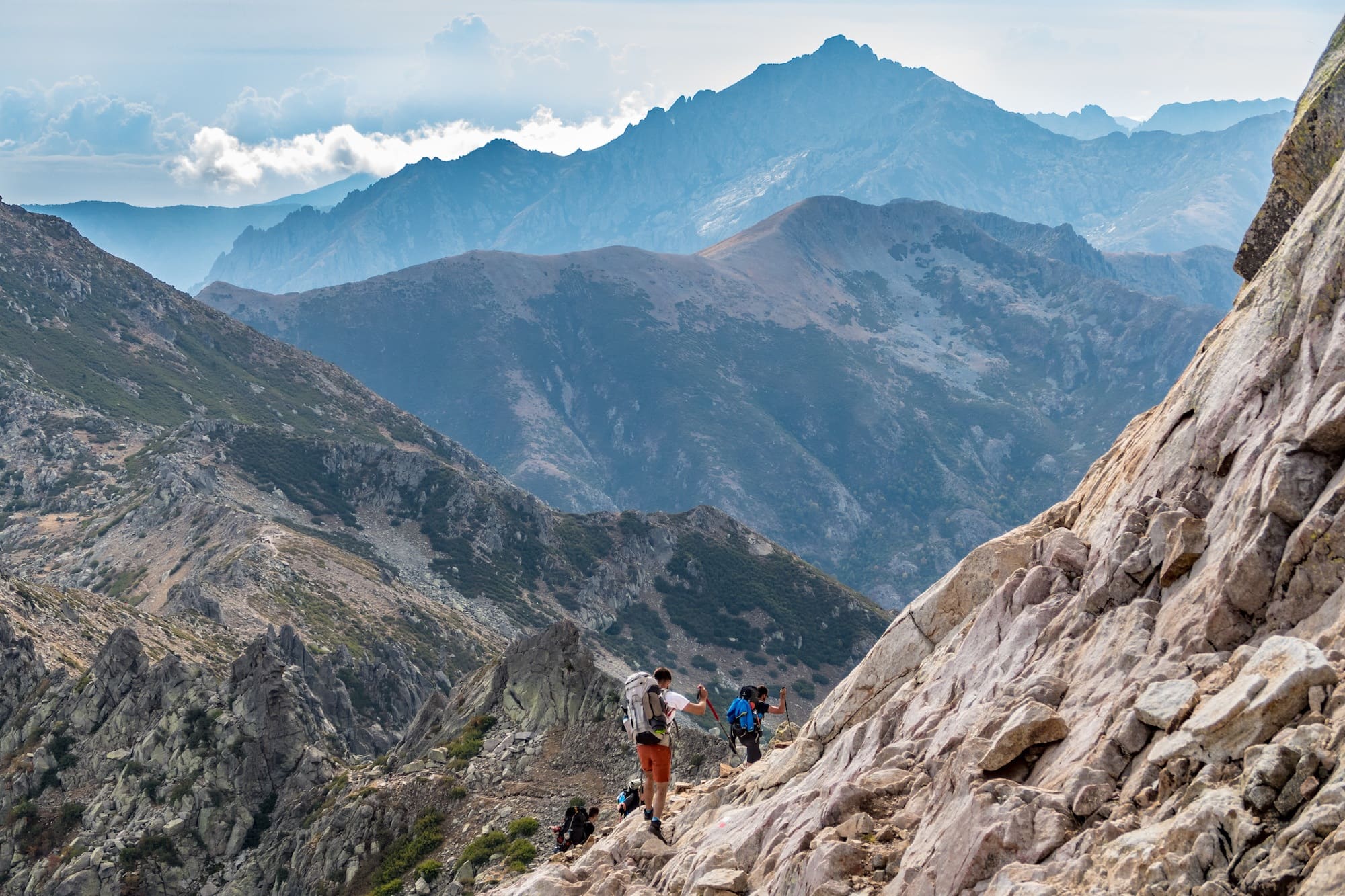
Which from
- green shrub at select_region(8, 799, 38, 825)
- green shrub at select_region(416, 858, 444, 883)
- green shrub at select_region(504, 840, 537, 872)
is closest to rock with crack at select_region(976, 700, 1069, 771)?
green shrub at select_region(504, 840, 537, 872)

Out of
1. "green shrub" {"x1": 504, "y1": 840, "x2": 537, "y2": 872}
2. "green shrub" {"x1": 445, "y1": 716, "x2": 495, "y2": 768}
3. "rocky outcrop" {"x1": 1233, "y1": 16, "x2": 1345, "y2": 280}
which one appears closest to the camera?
"rocky outcrop" {"x1": 1233, "y1": 16, "x2": 1345, "y2": 280}

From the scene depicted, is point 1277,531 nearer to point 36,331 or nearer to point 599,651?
point 599,651

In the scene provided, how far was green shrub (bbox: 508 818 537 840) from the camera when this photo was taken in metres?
36.9

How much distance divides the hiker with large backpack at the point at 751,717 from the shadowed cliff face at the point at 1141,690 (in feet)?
13.4

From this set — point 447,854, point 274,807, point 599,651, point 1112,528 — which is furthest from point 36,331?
point 1112,528

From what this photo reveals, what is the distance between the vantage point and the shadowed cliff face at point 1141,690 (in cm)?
1278

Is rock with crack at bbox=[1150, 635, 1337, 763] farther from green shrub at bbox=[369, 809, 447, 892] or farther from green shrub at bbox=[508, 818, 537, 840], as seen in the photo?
green shrub at bbox=[369, 809, 447, 892]

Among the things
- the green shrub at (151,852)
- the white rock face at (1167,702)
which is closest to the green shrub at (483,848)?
the green shrub at (151,852)

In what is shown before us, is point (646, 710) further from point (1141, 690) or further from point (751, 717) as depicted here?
point (1141, 690)

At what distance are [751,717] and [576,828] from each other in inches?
231

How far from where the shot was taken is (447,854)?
3778 centimetres

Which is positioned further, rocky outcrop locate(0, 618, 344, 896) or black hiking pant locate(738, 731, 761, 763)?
rocky outcrop locate(0, 618, 344, 896)

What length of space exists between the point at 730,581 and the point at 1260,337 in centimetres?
17137

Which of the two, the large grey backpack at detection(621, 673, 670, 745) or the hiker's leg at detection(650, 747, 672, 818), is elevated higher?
the large grey backpack at detection(621, 673, 670, 745)
